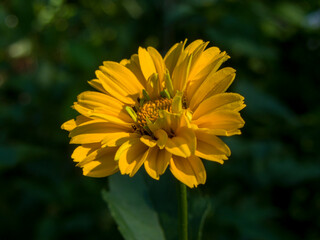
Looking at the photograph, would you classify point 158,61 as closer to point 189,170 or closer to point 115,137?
point 115,137

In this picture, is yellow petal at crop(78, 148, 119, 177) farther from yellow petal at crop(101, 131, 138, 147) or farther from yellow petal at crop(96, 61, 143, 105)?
Result: yellow petal at crop(96, 61, 143, 105)

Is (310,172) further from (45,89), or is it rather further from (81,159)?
(45,89)

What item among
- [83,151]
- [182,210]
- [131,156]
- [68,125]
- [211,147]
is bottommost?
[182,210]

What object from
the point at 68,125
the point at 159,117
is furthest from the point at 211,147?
the point at 68,125

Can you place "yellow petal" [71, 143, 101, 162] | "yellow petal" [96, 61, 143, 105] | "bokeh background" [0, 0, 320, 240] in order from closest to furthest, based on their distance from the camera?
1. "yellow petal" [71, 143, 101, 162]
2. "yellow petal" [96, 61, 143, 105]
3. "bokeh background" [0, 0, 320, 240]

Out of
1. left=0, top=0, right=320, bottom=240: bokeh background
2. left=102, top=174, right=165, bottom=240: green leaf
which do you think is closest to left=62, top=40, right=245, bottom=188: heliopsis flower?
left=102, top=174, right=165, bottom=240: green leaf

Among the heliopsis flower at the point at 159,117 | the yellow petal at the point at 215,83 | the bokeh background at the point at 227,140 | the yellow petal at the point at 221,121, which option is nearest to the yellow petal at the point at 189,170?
the heliopsis flower at the point at 159,117
